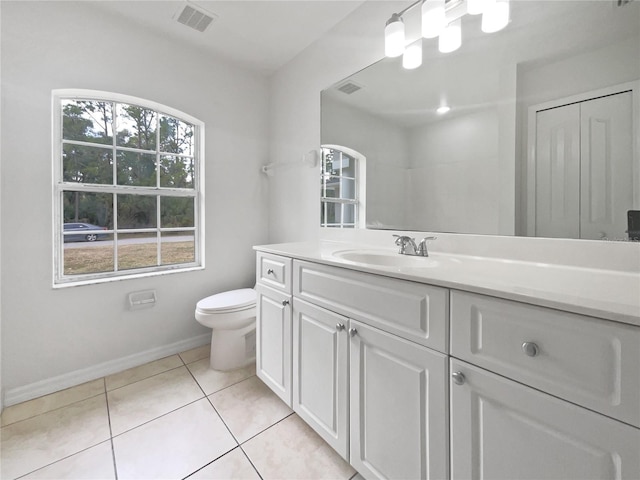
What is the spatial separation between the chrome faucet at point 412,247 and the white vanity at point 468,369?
0.06 meters

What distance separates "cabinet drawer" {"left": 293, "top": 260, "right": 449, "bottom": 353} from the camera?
77 centimetres

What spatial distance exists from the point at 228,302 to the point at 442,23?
A: 2002 millimetres

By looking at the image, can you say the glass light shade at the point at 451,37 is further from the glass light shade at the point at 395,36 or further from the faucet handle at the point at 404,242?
the faucet handle at the point at 404,242

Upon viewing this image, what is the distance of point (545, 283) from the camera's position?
722 millimetres

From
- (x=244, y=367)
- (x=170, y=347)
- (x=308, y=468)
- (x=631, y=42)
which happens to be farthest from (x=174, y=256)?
(x=631, y=42)

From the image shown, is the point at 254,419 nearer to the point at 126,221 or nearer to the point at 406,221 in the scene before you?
the point at 406,221

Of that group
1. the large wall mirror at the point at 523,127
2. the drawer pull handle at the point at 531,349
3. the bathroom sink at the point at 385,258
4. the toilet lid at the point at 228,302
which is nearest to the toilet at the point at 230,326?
the toilet lid at the point at 228,302

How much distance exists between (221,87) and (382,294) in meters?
2.23

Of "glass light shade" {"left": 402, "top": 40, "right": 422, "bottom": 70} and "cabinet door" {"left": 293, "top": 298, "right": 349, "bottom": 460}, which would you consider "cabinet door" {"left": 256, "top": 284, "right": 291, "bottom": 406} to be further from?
"glass light shade" {"left": 402, "top": 40, "right": 422, "bottom": 70}

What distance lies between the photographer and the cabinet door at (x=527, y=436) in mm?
522

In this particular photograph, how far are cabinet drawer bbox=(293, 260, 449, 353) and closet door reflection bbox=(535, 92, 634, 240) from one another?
0.62 m

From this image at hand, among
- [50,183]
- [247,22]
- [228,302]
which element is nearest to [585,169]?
[228,302]

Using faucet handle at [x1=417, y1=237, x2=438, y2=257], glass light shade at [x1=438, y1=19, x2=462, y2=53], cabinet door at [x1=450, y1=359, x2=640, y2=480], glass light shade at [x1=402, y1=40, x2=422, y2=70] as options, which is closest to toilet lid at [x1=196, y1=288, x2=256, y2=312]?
faucet handle at [x1=417, y1=237, x2=438, y2=257]

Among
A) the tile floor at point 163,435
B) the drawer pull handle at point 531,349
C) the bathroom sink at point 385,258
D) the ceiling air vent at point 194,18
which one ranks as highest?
the ceiling air vent at point 194,18
